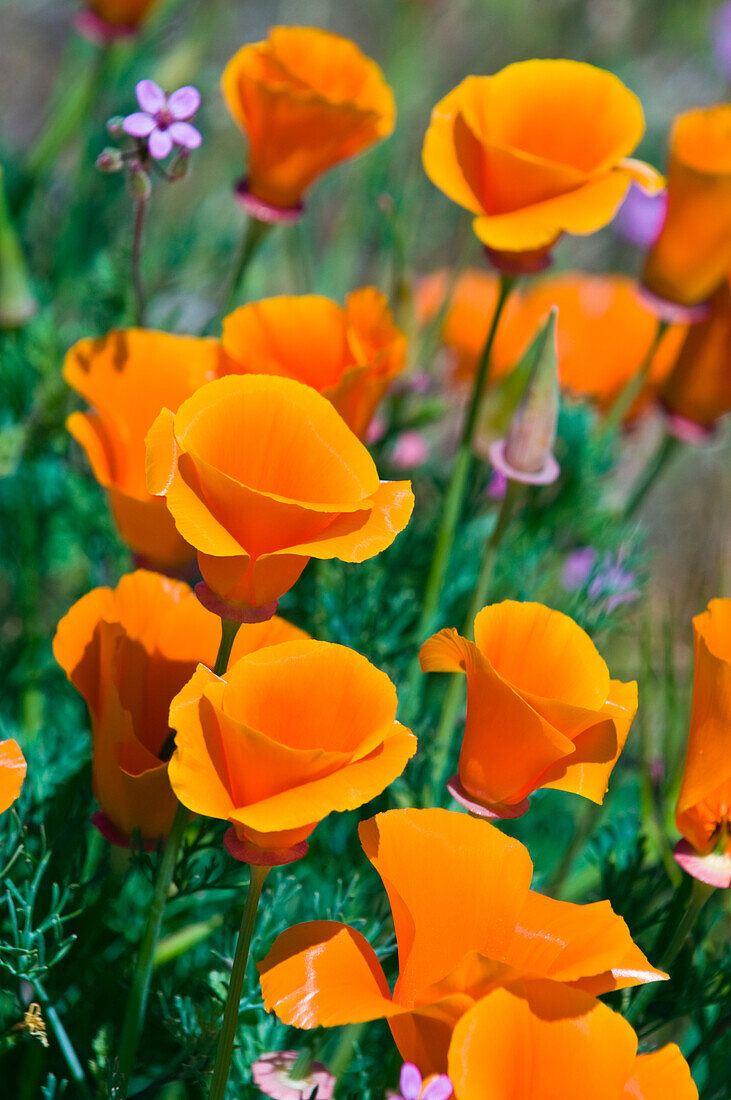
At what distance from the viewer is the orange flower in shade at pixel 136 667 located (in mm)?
474

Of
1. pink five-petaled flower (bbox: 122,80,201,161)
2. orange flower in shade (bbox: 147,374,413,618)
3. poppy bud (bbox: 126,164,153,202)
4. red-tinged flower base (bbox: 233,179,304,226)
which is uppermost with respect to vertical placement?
pink five-petaled flower (bbox: 122,80,201,161)

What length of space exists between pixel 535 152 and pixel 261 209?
0.18 m

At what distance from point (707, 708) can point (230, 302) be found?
0.47m

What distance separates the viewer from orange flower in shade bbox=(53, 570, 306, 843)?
0.47 meters

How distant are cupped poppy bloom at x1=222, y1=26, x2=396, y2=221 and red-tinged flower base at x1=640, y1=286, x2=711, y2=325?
9.0 inches

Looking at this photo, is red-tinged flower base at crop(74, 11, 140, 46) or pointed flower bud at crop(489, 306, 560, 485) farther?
red-tinged flower base at crop(74, 11, 140, 46)

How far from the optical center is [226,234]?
126 centimetres

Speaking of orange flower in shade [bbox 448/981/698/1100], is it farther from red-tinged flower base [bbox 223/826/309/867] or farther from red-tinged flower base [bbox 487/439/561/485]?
red-tinged flower base [bbox 487/439/561/485]

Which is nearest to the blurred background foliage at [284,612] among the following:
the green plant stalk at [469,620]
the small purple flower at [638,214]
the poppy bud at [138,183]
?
the green plant stalk at [469,620]

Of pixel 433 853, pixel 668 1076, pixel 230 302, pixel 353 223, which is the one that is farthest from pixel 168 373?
pixel 353 223

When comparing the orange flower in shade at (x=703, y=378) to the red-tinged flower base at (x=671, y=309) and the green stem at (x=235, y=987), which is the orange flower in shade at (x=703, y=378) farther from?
the green stem at (x=235, y=987)

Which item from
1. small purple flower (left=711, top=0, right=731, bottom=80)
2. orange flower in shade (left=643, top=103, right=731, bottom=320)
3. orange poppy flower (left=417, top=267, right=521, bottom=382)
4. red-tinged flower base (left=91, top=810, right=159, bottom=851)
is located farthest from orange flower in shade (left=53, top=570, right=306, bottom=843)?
small purple flower (left=711, top=0, right=731, bottom=80)

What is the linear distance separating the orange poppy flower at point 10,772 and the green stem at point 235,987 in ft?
0.32

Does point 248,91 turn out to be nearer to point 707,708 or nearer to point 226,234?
point 707,708
